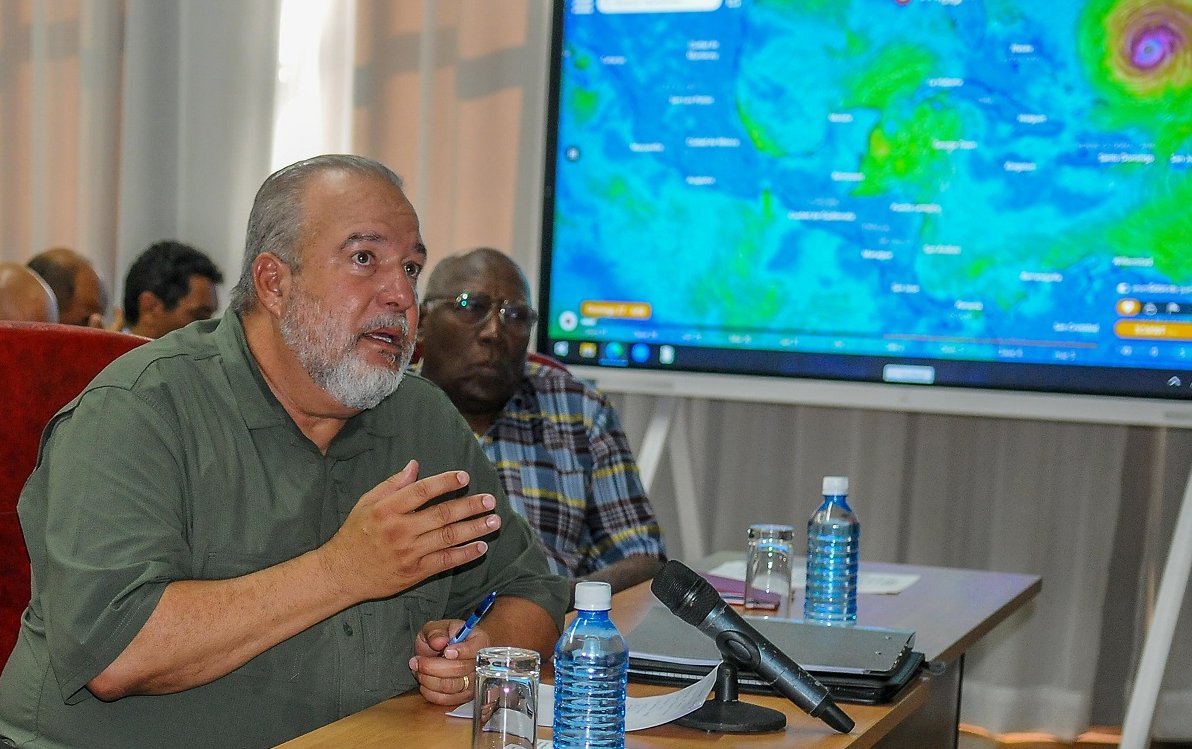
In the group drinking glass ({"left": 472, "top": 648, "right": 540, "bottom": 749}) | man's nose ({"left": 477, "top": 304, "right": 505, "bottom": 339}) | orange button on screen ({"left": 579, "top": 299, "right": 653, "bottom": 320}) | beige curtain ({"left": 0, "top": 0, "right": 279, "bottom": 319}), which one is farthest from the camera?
beige curtain ({"left": 0, "top": 0, "right": 279, "bottom": 319})

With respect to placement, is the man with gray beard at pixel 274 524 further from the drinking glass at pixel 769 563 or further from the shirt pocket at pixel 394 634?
the drinking glass at pixel 769 563

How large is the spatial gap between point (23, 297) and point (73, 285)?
111 centimetres

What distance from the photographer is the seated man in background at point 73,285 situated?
14.5 feet

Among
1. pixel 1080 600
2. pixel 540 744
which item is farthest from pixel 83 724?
Result: pixel 1080 600

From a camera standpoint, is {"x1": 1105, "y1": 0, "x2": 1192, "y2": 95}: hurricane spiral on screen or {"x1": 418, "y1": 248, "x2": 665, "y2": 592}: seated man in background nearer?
{"x1": 418, "y1": 248, "x2": 665, "y2": 592}: seated man in background

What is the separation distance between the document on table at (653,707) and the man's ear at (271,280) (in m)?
0.63

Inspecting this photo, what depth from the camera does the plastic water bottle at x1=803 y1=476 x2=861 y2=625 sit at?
2234 mm

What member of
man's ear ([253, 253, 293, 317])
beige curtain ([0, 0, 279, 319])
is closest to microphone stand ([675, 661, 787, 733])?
man's ear ([253, 253, 293, 317])

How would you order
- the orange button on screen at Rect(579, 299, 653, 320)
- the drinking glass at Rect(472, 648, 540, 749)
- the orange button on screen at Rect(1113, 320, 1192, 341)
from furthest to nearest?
1. the orange button on screen at Rect(579, 299, 653, 320)
2. the orange button on screen at Rect(1113, 320, 1192, 341)
3. the drinking glass at Rect(472, 648, 540, 749)

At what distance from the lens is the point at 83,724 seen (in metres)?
1.67

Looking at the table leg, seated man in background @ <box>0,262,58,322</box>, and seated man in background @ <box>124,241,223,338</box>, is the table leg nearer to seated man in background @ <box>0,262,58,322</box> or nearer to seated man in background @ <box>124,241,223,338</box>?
seated man in background @ <box>0,262,58,322</box>

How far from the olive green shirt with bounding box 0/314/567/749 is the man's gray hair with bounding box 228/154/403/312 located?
8 centimetres

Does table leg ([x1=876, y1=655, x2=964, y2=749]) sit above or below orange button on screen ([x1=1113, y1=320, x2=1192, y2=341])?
below

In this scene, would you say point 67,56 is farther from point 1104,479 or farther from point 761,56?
point 1104,479
